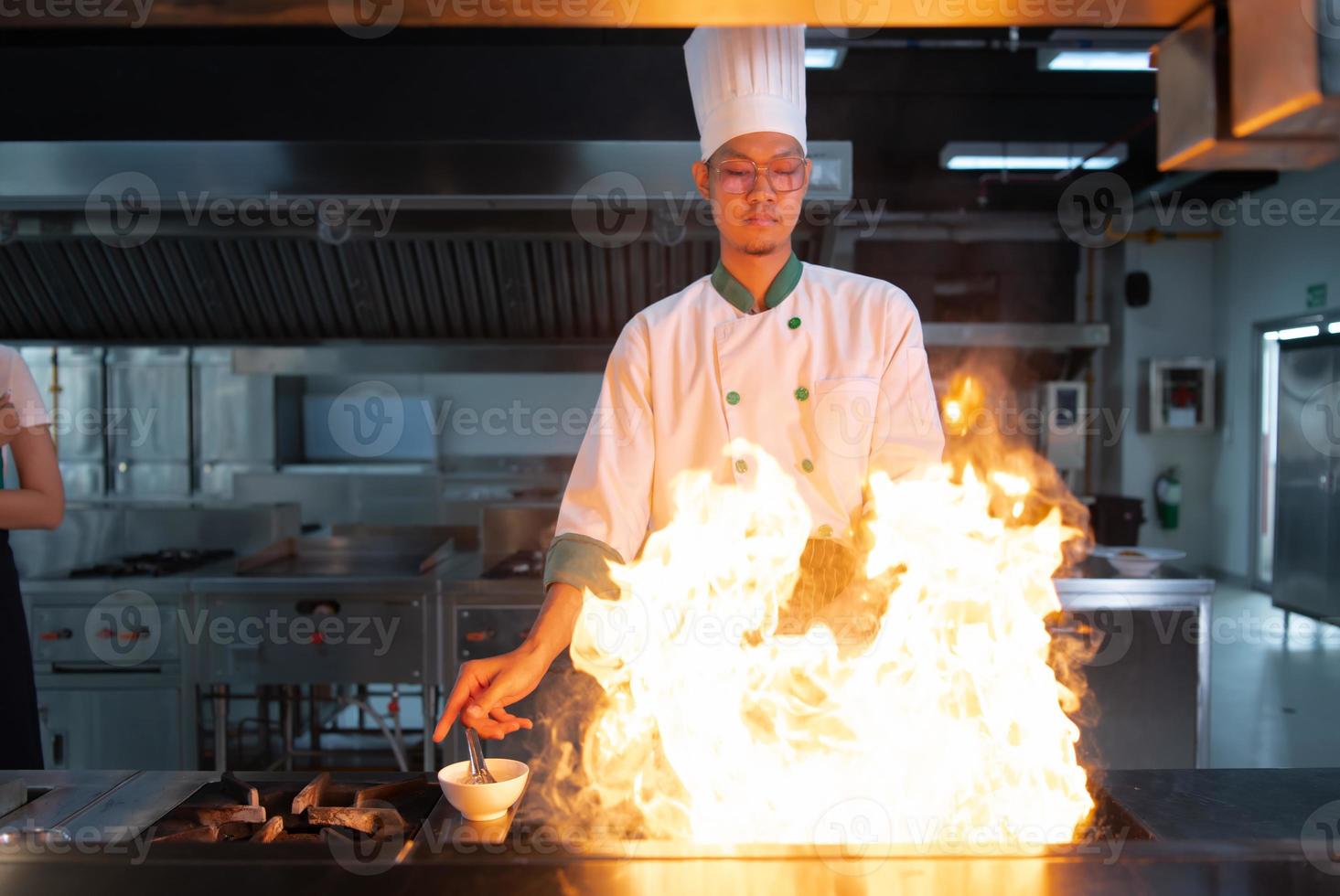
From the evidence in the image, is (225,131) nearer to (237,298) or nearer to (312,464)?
(237,298)

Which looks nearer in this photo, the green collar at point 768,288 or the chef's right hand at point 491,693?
the chef's right hand at point 491,693

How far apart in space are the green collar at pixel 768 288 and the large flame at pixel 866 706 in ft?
1.75

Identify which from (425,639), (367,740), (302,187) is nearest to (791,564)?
(425,639)

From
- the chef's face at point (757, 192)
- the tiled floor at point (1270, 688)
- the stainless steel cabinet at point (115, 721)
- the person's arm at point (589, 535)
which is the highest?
the chef's face at point (757, 192)

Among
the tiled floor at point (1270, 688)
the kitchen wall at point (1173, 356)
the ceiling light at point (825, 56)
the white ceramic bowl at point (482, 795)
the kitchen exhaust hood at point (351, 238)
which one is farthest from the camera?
the kitchen wall at point (1173, 356)

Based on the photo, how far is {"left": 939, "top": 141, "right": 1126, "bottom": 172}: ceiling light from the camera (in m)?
4.87

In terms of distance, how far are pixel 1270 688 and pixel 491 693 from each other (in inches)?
242

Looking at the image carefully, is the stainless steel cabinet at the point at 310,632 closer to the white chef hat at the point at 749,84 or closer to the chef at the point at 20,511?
the chef at the point at 20,511

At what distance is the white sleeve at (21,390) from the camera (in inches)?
93.2

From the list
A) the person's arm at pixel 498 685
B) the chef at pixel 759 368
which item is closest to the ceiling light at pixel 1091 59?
the chef at pixel 759 368

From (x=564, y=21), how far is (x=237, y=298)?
13.9 ft

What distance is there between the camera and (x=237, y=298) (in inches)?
186

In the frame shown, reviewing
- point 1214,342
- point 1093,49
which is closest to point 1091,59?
point 1093,49

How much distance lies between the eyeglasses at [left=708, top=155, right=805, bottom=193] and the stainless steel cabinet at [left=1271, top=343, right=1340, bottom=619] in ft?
22.2
